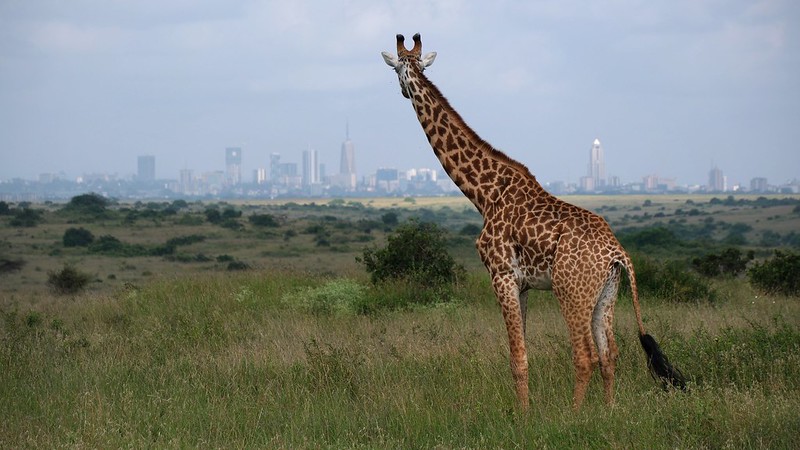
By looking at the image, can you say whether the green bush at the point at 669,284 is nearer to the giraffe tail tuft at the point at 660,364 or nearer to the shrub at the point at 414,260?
the shrub at the point at 414,260

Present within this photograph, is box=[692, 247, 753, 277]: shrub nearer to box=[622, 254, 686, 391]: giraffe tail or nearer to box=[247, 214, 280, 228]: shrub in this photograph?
box=[622, 254, 686, 391]: giraffe tail

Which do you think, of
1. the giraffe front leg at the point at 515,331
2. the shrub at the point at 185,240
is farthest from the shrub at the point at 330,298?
the shrub at the point at 185,240

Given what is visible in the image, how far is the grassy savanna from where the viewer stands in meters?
6.99

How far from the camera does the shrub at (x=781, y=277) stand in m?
16.6

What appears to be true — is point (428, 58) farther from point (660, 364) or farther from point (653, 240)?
point (653, 240)

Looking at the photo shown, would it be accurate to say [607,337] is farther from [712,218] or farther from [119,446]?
[712,218]

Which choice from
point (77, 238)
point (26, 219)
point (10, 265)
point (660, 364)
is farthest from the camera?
point (26, 219)

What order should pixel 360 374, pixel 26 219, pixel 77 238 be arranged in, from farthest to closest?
pixel 26 219
pixel 77 238
pixel 360 374

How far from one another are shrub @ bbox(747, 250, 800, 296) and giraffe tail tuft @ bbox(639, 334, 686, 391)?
9628 mm

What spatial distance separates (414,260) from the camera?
17141 mm

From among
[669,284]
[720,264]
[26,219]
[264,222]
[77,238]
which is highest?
[669,284]

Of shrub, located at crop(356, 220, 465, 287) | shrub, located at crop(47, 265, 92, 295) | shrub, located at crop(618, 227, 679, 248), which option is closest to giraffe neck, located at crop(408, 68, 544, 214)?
shrub, located at crop(356, 220, 465, 287)

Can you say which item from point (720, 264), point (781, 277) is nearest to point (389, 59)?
point (781, 277)

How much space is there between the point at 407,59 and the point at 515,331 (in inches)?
119
